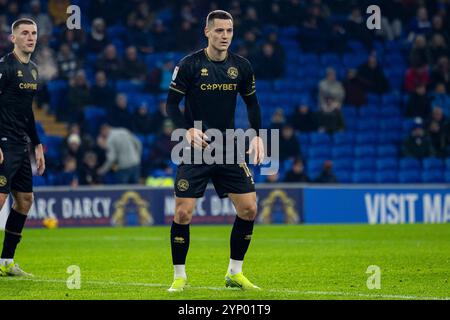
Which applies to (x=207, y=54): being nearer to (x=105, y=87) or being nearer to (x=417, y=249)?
(x=417, y=249)

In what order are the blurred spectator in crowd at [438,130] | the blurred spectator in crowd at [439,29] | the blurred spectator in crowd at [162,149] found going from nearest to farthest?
the blurred spectator in crowd at [162,149] < the blurred spectator in crowd at [438,130] < the blurred spectator in crowd at [439,29]

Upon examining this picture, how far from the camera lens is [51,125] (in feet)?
80.3

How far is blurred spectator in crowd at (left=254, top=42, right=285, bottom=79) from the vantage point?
25.2 m

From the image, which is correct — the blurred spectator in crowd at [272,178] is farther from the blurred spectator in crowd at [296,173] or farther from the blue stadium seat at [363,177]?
the blue stadium seat at [363,177]

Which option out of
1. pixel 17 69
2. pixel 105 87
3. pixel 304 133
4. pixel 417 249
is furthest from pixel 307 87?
pixel 17 69

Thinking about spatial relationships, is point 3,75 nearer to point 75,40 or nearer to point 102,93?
point 102,93

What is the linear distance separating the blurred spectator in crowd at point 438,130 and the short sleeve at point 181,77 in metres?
15.2

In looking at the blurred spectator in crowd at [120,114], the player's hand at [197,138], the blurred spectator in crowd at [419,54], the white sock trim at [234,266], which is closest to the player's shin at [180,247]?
the white sock trim at [234,266]

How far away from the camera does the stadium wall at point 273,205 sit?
20.6 m

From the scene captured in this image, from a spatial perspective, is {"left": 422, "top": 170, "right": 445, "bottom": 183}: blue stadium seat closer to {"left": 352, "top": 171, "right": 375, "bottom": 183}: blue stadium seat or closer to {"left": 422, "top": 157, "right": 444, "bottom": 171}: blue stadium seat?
{"left": 422, "top": 157, "right": 444, "bottom": 171}: blue stadium seat

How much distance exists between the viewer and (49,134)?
24.2 m

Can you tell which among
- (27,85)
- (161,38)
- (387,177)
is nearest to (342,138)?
(387,177)

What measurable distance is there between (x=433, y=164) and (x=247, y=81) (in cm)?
1519

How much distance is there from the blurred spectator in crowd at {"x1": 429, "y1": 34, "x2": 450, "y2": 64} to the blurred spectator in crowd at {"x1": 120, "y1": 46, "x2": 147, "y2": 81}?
7.26m
